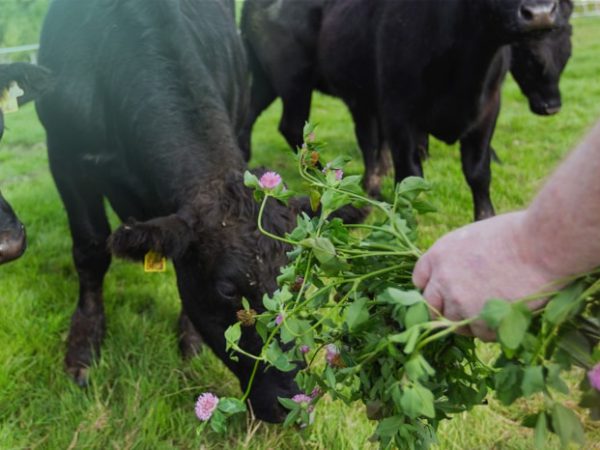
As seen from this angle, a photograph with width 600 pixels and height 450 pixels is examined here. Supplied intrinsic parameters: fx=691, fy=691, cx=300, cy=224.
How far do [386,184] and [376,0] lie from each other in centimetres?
170

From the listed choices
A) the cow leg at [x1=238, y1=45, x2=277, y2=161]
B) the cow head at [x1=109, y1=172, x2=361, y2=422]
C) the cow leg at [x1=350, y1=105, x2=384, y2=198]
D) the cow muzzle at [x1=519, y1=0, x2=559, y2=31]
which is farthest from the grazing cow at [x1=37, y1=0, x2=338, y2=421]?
the cow leg at [x1=238, y1=45, x2=277, y2=161]

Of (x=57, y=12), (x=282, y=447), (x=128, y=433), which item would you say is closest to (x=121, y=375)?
(x=128, y=433)

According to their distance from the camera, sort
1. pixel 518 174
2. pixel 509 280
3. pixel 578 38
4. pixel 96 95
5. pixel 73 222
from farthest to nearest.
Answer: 1. pixel 578 38
2. pixel 518 174
3. pixel 73 222
4. pixel 96 95
5. pixel 509 280

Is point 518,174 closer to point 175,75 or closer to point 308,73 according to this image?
point 308,73

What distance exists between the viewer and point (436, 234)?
4.55 m

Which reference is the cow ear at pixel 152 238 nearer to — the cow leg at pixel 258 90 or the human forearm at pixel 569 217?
Answer: the human forearm at pixel 569 217

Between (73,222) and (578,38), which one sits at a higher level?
(73,222)

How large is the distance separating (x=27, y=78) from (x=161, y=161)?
2.58 feet

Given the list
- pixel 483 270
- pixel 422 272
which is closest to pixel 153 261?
pixel 422 272

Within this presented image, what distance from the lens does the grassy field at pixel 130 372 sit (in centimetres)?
253

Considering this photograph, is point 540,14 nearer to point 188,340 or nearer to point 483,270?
point 188,340

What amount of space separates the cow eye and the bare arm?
1490 millimetres

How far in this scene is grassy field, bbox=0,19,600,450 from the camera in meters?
2.53

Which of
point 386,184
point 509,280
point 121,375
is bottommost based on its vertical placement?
point 386,184
